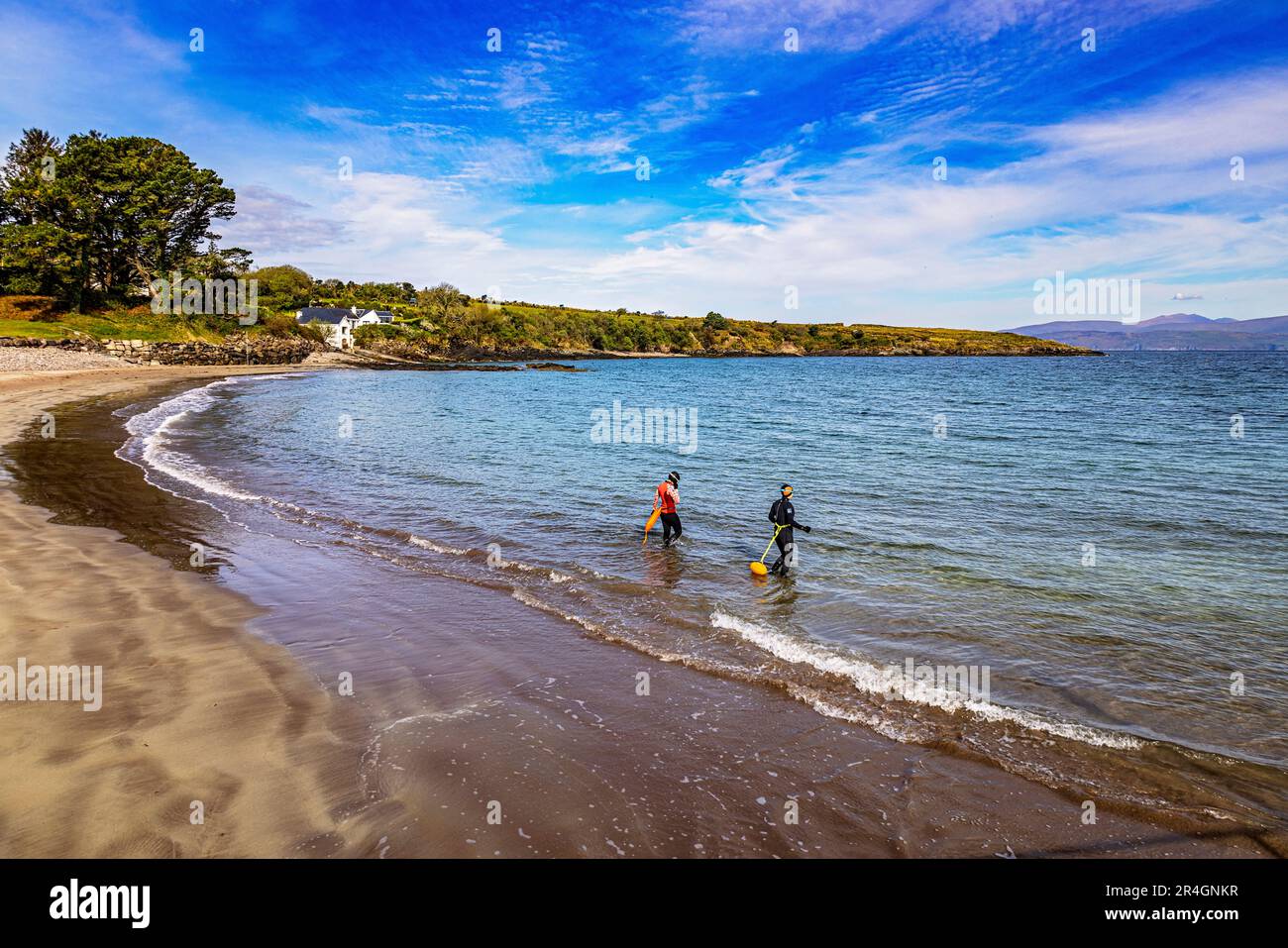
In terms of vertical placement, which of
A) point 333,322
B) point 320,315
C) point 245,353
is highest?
point 320,315

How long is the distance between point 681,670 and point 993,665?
16.1ft

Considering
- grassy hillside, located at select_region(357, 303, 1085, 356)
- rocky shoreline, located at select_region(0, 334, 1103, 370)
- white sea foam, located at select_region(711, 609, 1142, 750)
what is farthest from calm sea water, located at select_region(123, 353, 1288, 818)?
grassy hillside, located at select_region(357, 303, 1085, 356)

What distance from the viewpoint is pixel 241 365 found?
3174 inches

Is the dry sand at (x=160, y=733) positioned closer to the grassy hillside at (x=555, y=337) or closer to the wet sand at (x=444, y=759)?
the wet sand at (x=444, y=759)

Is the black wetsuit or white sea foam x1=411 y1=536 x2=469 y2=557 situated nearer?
the black wetsuit

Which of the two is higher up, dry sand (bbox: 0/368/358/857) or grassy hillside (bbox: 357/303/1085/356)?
grassy hillside (bbox: 357/303/1085/356)

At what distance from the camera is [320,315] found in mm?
104125

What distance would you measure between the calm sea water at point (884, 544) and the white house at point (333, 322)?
68.1m

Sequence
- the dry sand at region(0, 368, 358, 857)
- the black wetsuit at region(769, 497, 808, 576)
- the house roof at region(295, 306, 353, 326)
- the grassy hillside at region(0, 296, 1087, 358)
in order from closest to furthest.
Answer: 1. the dry sand at region(0, 368, 358, 857)
2. the black wetsuit at region(769, 497, 808, 576)
3. the grassy hillside at region(0, 296, 1087, 358)
4. the house roof at region(295, 306, 353, 326)

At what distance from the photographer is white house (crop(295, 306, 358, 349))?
335ft

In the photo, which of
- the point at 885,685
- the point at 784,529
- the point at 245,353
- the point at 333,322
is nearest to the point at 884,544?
the point at 784,529

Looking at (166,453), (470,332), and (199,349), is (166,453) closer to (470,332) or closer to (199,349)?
(199,349)

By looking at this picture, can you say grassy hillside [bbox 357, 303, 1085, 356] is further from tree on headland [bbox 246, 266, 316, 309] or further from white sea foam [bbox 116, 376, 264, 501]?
white sea foam [bbox 116, 376, 264, 501]

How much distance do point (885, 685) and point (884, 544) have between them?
759 centimetres
